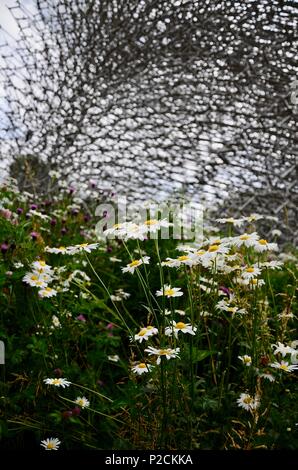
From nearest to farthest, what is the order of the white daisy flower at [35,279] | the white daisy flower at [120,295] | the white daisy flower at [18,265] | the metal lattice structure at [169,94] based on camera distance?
1. the white daisy flower at [35,279]
2. the white daisy flower at [18,265]
3. the white daisy flower at [120,295]
4. the metal lattice structure at [169,94]

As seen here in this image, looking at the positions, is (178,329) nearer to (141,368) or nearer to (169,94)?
(141,368)

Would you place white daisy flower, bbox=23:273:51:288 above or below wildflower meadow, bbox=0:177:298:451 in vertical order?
above

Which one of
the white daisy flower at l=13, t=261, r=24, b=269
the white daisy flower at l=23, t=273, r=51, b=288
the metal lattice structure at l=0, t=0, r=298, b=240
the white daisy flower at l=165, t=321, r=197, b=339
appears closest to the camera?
the white daisy flower at l=165, t=321, r=197, b=339

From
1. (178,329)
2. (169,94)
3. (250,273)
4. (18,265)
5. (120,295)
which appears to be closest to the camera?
(178,329)

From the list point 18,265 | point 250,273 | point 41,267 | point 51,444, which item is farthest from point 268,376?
point 18,265

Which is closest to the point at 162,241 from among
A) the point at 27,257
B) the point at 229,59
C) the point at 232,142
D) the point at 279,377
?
the point at 27,257

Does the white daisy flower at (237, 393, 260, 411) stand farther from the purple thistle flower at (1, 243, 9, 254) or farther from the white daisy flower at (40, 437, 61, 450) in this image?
the purple thistle flower at (1, 243, 9, 254)

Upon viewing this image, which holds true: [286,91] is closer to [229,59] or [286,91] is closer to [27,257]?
[229,59]

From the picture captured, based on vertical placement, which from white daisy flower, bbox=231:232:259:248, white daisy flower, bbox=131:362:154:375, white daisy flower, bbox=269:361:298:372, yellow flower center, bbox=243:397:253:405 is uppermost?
white daisy flower, bbox=231:232:259:248

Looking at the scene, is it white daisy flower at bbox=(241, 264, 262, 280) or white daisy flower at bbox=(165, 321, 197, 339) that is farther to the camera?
white daisy flower at bbox=(241, 264, 262, 280)

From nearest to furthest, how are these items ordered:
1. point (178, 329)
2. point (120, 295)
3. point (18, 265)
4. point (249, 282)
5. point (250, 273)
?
1. point (178, 329)
2. point (250, 273)
3. point (249, 282)
4. point (18, 265)
5. point (120, 295)

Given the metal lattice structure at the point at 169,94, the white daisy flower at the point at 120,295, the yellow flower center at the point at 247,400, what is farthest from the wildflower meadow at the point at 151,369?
the metal lattice structure at the point at 169,94

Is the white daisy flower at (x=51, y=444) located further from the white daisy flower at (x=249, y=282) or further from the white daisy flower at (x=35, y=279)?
the white daisy flower at (x=249, y=282)

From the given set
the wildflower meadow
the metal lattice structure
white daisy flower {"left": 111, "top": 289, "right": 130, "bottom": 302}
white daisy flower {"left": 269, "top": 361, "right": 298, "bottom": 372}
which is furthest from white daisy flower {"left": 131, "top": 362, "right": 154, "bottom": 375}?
the metal lattice structure
